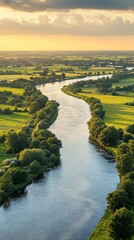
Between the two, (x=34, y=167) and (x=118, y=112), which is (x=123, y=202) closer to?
(x=34, y=167)

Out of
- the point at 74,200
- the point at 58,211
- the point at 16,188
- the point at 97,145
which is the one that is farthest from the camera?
the point at 97,145

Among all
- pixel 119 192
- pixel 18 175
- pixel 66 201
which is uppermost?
pixel 119 192

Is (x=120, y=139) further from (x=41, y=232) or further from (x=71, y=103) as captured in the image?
(x=71, y=103)

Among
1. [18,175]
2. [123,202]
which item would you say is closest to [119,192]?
[123,202]

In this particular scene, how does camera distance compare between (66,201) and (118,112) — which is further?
(118,112)

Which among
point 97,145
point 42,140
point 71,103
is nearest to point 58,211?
point 42,140

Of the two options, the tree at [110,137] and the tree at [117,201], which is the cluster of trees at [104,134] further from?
the tree at [117,201]
